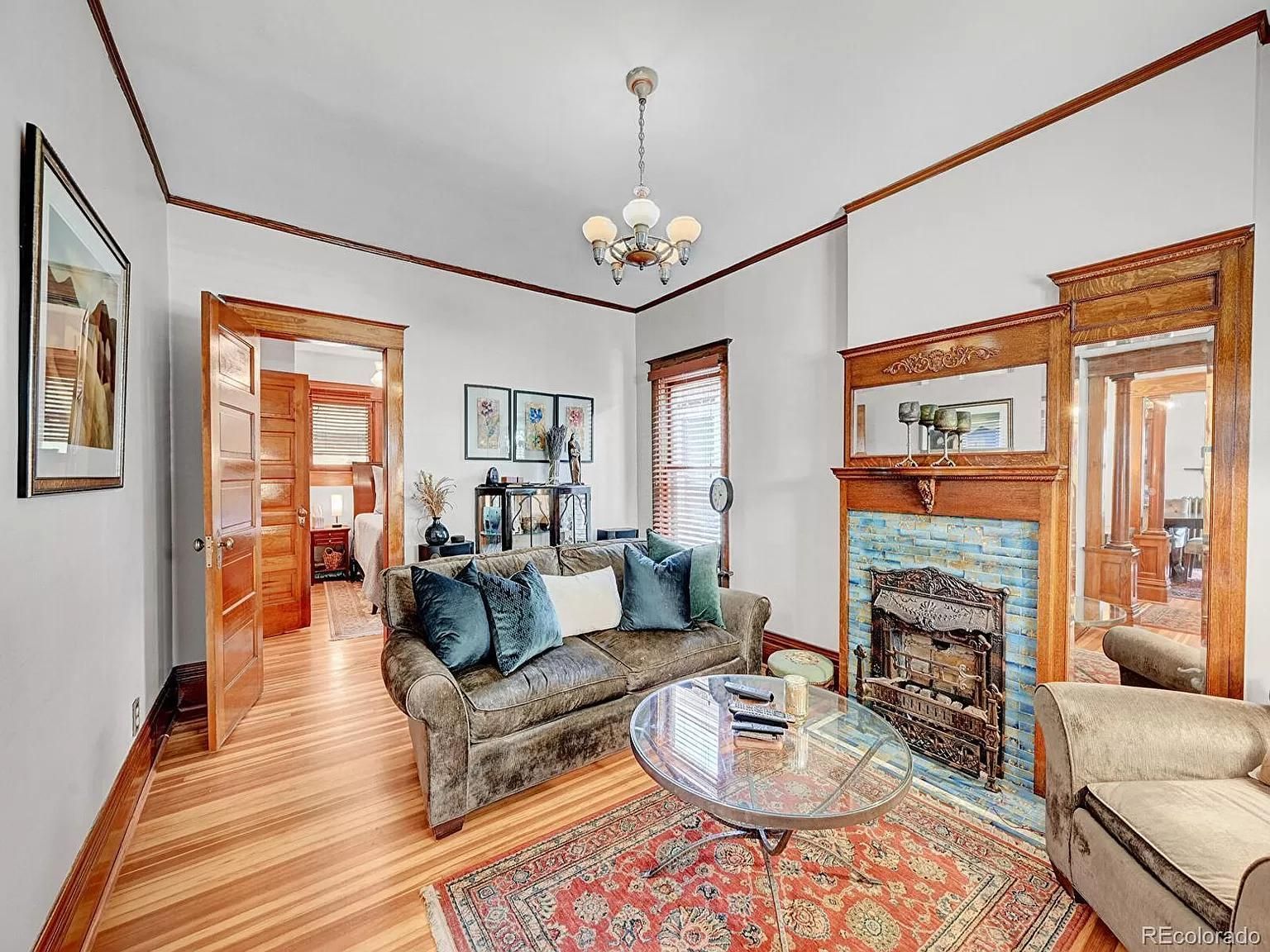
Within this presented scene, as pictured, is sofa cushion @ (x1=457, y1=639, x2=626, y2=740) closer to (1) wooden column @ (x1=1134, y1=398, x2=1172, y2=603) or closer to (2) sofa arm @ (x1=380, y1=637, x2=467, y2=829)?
(2) sofa arm @ (x1=380, y1=637, x2=467, y2=829)

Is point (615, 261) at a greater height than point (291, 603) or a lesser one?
greater

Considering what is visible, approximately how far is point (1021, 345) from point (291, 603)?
214 inches

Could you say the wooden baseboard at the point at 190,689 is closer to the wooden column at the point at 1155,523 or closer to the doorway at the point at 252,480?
the doorway at the point at 252,480

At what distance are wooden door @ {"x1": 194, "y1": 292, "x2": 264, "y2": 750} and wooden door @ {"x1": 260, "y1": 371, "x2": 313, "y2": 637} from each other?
1321 mm

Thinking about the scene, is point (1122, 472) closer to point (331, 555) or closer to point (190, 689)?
point (190, 689)

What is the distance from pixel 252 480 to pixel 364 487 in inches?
158

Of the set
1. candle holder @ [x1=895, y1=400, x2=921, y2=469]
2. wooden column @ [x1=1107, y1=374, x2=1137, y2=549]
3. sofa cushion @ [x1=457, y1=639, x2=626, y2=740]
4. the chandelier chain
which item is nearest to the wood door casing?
sofa cushion @ [x1=457, y1=639, x2=626, y2=740]

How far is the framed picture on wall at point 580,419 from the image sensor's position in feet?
15.7

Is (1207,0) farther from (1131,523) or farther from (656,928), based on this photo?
(656,928)

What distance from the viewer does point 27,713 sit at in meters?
1.38

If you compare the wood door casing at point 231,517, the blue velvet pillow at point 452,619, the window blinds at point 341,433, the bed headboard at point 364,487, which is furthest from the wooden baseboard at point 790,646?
the window blinds at point 341,433

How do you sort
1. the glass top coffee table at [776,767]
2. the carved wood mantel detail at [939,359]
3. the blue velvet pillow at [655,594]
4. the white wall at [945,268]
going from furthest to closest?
1. the blue velvet pillow at [655,594]
2. the carved wood mantel detail at [939,359]
3. the white wall at [945,268]
4. the glass top coffee table at [776,767]

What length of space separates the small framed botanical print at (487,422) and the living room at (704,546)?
39.3 inches

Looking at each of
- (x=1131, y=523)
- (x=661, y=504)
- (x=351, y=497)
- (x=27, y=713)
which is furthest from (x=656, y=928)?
(x=351, y=497)
